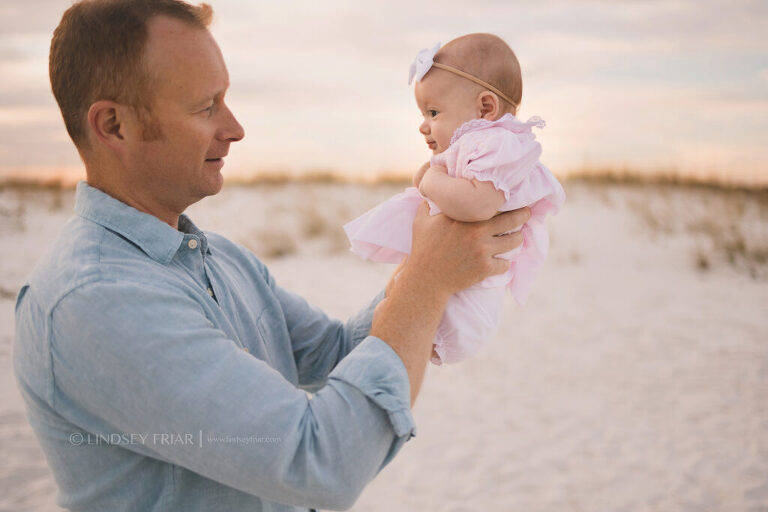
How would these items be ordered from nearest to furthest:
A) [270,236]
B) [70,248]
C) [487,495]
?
[70,248] < [487,495] < [270,236]

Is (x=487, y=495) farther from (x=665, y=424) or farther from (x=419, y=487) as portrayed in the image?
(x=665, y=424)

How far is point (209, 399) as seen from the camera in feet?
3.69

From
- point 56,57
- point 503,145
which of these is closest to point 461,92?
point 503,145

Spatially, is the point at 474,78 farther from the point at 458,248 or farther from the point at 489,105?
the point at 458,248

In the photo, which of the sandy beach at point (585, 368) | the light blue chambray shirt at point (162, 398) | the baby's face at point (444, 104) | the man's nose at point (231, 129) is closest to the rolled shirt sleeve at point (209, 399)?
the light blue chambray shirt at point (162, 398)

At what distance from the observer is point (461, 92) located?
2082mm

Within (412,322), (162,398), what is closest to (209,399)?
(162,398)

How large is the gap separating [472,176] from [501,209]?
6.1 inches

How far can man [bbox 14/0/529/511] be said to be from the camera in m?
1.13

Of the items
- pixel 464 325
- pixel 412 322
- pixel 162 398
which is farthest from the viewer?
pixel 464 325

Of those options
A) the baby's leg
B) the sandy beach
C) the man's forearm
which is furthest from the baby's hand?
the sandy beach

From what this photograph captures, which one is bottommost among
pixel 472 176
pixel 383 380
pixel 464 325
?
pixel 464 325

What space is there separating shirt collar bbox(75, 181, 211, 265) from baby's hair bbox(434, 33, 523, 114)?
1211 millimetres

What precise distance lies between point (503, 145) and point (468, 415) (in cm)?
442
